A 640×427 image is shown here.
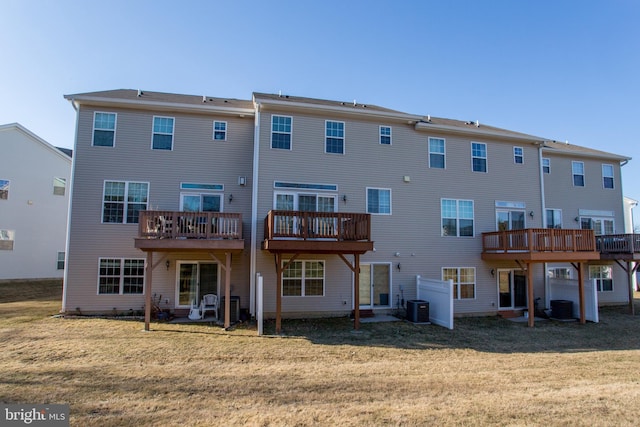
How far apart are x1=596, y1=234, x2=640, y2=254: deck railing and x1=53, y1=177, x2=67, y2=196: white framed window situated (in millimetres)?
29321

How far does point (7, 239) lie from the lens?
19078 mm

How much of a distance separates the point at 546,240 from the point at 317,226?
27.7 ft

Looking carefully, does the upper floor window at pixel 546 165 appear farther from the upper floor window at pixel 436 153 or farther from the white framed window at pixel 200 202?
the white framed window at pixel 200 202

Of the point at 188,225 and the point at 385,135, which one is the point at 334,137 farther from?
the point at 188,225

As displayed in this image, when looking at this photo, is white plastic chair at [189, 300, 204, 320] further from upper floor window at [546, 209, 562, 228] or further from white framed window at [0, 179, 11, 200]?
upper floor window at [546, 209, 562, 228]

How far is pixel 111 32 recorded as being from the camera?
11352 millimetres

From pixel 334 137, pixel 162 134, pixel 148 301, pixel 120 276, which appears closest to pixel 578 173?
pixel 334 137

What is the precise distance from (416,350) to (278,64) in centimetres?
1169

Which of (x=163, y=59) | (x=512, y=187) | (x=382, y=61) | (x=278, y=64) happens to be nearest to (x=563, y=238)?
(x=512, y=187)

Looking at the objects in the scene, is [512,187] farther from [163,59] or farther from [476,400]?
[163,59]

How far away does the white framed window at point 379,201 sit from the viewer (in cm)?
1330

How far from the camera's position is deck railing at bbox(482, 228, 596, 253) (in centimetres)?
1217

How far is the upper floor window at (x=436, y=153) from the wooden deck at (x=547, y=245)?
3.67m

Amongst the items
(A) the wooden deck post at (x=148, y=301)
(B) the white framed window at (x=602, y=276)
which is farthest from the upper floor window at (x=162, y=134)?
(B) the white framed window at (x=602, y=276)
